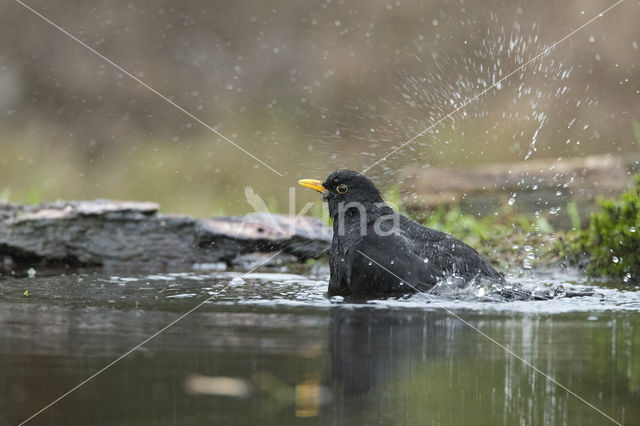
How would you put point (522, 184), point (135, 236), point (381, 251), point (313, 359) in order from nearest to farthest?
point (313, 359)
point (381, 251)
point (135, 236)
point (522, 184)

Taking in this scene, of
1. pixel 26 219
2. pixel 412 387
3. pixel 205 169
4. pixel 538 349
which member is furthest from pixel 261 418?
pixel 205 169

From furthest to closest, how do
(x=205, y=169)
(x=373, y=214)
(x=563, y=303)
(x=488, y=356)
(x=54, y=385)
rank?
(x=205, y=169)
(x=373, y=214)
(x=563, y=303)
(x=488, y=356)
(x=54, y=385)

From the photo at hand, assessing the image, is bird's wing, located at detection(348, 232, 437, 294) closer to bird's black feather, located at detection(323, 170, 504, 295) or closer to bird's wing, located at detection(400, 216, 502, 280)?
bird's black feather, located at detection(323, 170, 504, 295)

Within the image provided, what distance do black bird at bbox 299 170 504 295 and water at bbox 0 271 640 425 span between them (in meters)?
0.24

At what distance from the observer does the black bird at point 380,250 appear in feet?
14.6

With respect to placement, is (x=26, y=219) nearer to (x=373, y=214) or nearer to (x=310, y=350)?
(x=373, y=214)

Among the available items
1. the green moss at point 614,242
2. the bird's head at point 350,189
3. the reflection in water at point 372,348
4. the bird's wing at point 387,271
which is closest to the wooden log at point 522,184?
the green moss at point 614,242

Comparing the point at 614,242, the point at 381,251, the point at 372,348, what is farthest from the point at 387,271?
the point at 614,242

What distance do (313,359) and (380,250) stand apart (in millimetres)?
1996

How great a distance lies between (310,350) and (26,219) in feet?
12.9

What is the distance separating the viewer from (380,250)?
14.9ft

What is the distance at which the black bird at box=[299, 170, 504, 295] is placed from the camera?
4.44m

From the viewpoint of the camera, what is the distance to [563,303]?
13.5ft

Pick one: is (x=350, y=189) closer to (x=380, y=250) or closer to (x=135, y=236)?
(x=380, y=250)
